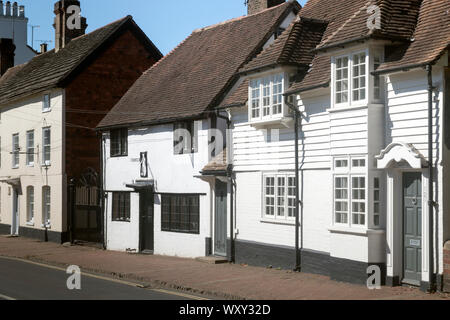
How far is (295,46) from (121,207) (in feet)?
39.4

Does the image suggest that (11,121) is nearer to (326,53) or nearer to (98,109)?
(98,109)

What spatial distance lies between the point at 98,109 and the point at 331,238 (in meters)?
18.1

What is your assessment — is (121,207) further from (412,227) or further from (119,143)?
(412,227)

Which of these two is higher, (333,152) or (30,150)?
(30,150)

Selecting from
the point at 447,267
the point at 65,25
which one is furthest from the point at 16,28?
the point at 447,267

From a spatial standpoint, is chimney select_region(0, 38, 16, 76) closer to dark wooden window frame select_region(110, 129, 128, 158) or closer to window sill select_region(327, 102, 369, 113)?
dark wooden window frame select_region(110, 129, 128, 158)

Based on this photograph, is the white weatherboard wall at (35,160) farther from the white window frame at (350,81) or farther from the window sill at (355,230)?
the white window frame at (350,81)

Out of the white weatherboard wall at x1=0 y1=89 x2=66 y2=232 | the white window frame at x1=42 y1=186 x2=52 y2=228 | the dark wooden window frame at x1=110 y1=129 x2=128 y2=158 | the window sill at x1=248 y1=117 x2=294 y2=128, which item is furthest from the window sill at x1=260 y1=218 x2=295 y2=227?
the white window frame at x1=42 y1=186 x2=52 y2=228

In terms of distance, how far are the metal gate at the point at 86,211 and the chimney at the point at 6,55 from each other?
1760 cm

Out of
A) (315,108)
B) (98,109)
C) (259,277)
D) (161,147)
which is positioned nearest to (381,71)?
(315,108)

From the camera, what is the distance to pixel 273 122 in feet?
59.6

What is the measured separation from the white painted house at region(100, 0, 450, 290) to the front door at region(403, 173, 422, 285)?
28mm

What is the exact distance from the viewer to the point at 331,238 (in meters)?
15.9

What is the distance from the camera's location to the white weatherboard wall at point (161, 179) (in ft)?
72.2
